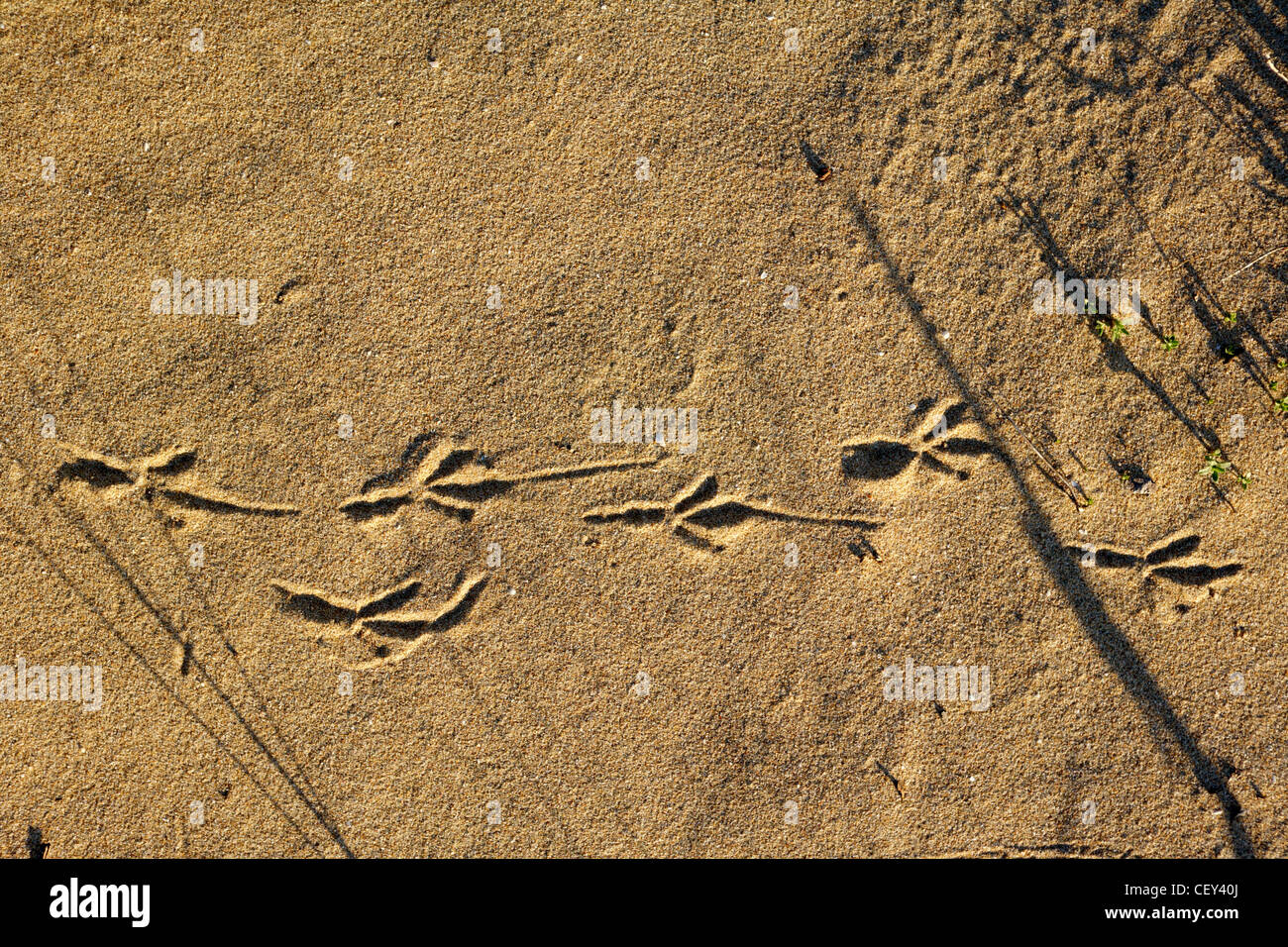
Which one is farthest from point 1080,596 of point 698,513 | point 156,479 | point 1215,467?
point 156,479

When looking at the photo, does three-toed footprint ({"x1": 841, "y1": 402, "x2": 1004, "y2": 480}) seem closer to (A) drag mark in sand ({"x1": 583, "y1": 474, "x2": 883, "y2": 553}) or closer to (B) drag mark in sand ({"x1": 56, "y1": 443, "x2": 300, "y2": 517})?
(A) drag mark in sand ({"x1": 583, "y1": 474, "x2": 883, "y2": 553})

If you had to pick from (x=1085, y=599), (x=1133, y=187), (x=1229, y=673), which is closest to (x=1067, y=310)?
(x=1133, y=187)

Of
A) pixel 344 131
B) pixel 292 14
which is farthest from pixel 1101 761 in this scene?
pixel 292 14

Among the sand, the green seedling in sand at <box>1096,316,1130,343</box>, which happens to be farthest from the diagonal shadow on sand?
the green seedling in sand at <box>1096,316,1130,343</box>

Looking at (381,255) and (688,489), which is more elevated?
(381,255)
